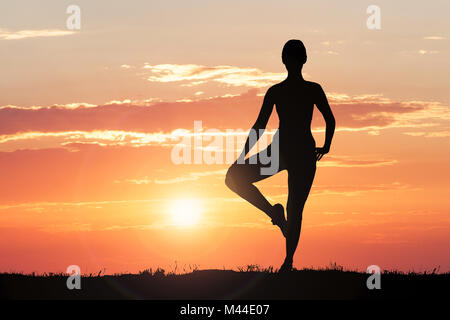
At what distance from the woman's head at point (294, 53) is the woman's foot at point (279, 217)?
3.02m

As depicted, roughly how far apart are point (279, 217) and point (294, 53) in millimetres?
3492

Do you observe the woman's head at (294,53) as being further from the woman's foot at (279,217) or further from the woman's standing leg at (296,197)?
the woman's foot at (279,217)

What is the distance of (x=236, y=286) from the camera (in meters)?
14.9

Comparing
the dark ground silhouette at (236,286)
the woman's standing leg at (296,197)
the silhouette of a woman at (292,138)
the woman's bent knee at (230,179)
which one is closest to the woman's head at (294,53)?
the silhouette of a woman at (292,138)

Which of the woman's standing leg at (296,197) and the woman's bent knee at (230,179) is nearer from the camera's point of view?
the woman's standing leg at (296,197)

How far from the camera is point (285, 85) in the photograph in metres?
15.2

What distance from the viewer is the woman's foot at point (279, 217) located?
15.7 metres

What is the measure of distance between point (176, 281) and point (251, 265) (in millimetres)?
2272

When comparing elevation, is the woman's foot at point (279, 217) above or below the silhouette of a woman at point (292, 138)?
below

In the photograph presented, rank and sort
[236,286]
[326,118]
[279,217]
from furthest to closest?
[279,217] < [326,118] < [236,286]

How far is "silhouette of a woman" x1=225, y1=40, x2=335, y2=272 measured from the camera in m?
15.1

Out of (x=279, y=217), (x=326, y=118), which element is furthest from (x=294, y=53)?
(x=279, y=217)

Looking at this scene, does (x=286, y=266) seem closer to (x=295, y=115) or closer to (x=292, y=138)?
(x=292, y=138)

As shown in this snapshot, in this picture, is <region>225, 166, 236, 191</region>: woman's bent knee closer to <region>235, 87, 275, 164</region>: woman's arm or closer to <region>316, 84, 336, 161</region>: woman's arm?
<region>235, 87, 275, 164</region>: woman's arm
